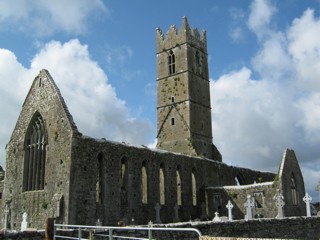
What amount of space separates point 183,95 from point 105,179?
62.2ft

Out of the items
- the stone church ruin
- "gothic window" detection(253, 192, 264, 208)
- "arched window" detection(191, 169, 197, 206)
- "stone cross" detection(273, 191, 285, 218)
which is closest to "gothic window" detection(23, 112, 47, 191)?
the stone church ruin

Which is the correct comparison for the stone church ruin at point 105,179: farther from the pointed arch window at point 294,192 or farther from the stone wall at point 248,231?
the stone wall at point 248,231

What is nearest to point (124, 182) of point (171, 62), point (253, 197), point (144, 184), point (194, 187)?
point (144, 184)

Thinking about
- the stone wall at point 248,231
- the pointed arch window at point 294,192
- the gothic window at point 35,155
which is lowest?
the stone wall at point 248,231

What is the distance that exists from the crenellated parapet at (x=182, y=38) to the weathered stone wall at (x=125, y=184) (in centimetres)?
1538

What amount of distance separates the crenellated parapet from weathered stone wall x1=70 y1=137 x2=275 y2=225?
50.5 ft

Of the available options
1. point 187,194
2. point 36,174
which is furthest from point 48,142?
point 187,194

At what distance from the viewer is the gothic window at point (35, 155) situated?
27.7m

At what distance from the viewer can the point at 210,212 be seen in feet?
114

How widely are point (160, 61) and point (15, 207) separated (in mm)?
24378

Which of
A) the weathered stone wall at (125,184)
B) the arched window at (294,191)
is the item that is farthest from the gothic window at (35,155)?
the arched window at (294,191)

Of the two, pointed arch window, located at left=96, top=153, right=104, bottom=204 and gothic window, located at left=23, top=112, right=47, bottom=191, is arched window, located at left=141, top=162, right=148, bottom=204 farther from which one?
gothic window, located at left=23, top=112, right=47, bottom=191

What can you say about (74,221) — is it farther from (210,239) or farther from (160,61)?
(160,61)

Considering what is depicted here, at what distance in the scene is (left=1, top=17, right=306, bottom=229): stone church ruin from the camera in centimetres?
2506
